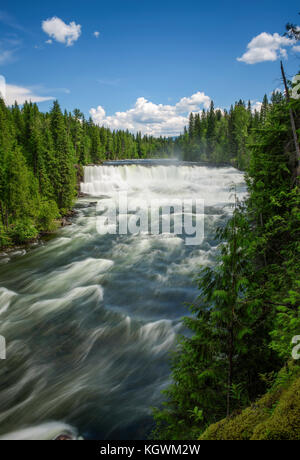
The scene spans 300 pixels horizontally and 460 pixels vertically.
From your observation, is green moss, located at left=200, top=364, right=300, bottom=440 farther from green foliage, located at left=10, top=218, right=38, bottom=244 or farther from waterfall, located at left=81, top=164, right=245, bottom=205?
waterfall, located at left=81, top=164, right=245, bottom=205

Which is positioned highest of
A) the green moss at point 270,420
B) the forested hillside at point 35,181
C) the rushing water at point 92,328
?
the forested hillside at point 35,181

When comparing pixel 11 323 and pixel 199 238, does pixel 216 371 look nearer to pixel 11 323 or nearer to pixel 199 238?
pixel 11 323

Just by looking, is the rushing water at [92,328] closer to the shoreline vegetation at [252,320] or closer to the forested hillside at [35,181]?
the shoreline vegetation at [252,320]

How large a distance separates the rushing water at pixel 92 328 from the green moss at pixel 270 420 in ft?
14.9

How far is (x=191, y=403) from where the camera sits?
474 cm

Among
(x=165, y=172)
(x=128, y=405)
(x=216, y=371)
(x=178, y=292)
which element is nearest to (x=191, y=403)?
(x=216, y=371)

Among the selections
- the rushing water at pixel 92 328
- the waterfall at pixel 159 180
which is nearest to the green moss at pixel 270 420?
the rushing water at pixel 92 328

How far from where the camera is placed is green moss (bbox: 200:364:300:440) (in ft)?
9.25

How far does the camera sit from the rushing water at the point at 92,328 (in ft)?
24.6

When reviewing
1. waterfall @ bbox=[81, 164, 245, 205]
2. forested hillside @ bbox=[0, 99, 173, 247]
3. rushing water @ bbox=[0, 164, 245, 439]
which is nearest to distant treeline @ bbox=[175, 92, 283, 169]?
waterfall @ bbox=[81, 164, 245, 205]

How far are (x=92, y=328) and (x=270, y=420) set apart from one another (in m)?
9.58

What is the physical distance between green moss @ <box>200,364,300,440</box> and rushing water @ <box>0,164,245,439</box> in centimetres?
455

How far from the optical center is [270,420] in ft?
9.66

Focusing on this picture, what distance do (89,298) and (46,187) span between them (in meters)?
22.3
